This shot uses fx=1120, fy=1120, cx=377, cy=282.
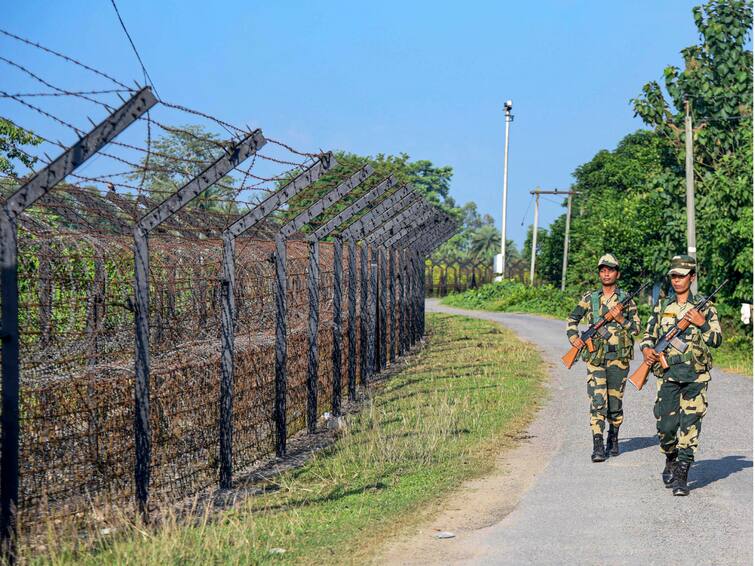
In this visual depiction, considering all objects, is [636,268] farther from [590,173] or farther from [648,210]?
[590,173]

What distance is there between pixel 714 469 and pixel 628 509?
6.42 feet

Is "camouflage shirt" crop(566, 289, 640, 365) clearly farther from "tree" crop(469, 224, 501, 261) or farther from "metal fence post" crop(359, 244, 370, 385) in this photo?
"tree" crop(469, 224, 501, 261)

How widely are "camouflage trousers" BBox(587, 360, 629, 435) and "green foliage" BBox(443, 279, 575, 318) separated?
31.9 meters

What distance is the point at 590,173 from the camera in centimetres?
6769

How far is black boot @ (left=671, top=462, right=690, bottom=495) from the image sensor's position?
791 centimetres

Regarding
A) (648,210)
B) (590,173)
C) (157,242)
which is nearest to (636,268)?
(648,210)

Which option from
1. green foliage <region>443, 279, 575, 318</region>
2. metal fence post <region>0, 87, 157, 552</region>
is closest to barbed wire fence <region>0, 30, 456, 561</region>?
metal fence post <region>0, 87, 157, 552</region>

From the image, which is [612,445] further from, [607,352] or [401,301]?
[401,301]

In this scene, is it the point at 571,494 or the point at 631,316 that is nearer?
the point at 571,494

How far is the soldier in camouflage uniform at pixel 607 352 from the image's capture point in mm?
9281

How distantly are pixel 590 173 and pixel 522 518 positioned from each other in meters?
62.2

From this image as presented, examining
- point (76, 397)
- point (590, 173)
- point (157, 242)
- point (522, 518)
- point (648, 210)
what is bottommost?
point (522, 518)

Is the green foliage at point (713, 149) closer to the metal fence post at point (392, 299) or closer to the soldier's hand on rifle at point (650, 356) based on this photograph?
the metal fence post at point (392, 299)

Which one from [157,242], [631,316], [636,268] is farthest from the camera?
[636,268]
